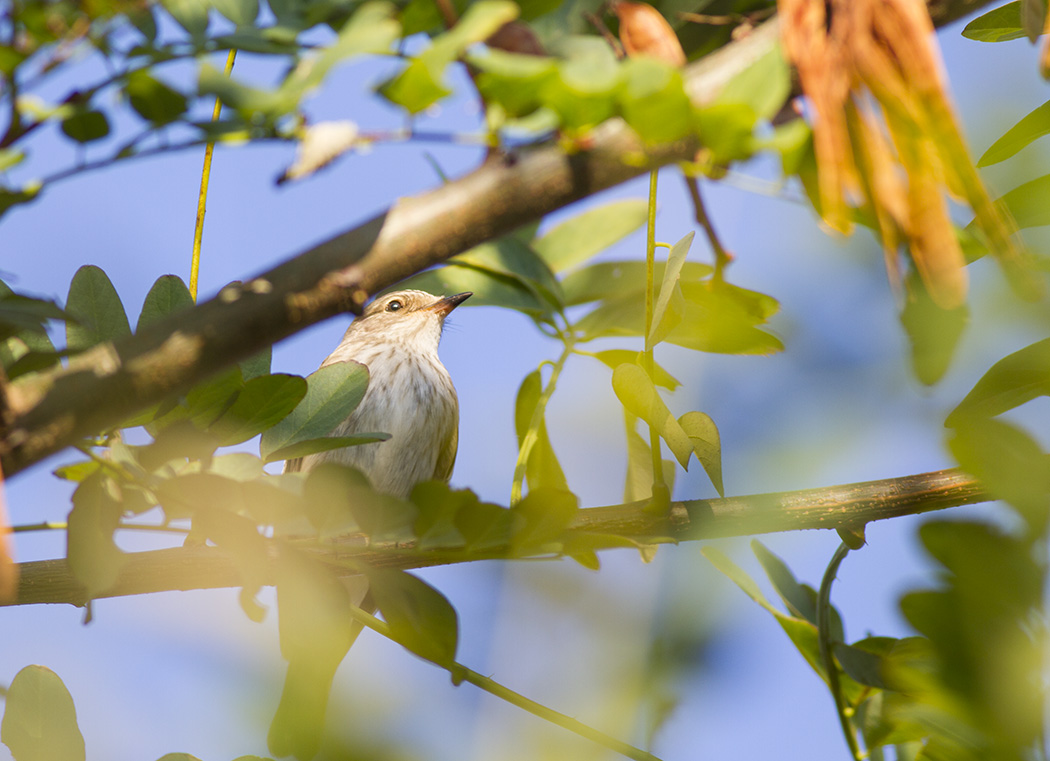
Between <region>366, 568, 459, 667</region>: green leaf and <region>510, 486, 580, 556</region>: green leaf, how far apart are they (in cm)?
14

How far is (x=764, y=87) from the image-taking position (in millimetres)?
888

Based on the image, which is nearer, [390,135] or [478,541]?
[390,135]

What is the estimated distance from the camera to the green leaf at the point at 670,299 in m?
1.41

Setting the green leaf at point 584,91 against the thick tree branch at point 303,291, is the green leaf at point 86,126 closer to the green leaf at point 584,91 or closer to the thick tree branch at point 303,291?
the thick tree branch at point 303,291

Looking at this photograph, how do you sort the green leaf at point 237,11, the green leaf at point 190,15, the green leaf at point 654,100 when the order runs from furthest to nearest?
the green leaf at point 237,11 < the green leaf at point 190,15 < the green leaf at point 654,100

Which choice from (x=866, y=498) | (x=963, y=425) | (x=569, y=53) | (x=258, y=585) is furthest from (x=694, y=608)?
(x=569, y=53)

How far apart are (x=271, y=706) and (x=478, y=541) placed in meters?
0.62

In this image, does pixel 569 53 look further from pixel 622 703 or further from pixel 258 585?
pixel 622 703

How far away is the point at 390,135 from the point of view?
0.98 meters

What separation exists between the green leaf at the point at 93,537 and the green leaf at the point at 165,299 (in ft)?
1.22

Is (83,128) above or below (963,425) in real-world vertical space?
above

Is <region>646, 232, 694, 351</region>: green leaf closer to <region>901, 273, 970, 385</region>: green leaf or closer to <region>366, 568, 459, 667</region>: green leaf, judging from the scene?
<region>901, 273, 970, 385</region>: green leaf

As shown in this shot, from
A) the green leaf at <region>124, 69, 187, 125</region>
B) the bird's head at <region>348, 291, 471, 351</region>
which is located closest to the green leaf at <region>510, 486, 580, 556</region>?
the green leaf at <region>124, 69, 187, 125</region>

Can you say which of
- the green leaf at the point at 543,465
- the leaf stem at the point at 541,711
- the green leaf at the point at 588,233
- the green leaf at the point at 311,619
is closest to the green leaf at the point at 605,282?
the green leaf at the point at 588,233
